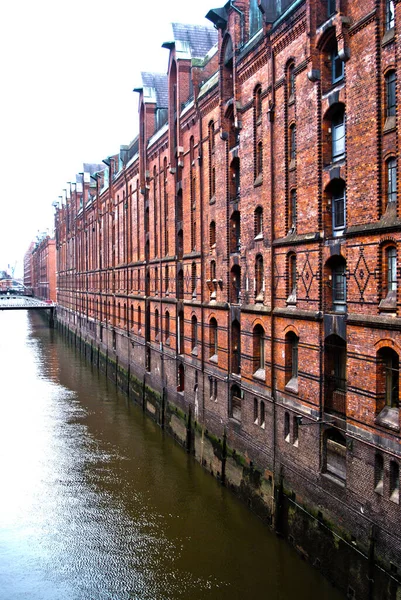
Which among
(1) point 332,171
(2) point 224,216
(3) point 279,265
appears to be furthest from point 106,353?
(1) point 332,171

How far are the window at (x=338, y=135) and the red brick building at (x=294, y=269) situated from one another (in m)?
0.06

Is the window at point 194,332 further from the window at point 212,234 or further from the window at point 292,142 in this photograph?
the window at point 292,142

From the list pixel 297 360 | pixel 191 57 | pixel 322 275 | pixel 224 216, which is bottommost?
pixel 297 360

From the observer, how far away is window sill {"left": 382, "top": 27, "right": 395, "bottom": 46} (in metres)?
10.2

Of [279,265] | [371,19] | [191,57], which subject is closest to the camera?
[371,19]

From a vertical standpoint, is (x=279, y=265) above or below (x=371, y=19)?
below

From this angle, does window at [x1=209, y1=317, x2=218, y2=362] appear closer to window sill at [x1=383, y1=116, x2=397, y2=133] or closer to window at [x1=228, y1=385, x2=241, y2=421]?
window at [x1=228, y1=385, x2=241, y2=421]

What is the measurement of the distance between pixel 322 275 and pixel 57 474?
12.3 metres

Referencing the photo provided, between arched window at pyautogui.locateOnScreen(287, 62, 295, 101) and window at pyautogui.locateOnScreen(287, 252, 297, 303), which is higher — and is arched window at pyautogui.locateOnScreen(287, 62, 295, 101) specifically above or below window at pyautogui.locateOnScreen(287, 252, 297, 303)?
above

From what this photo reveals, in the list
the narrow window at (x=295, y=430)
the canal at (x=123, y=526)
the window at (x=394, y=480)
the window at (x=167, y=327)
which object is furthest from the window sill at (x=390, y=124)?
the window at (x=167, y=327)

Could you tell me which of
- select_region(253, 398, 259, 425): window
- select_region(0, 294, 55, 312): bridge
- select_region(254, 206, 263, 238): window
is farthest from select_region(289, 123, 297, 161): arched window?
select_region(0, 294, 55, 312): bridge

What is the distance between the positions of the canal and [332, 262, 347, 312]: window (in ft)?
18.7

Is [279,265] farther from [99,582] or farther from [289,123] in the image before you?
[99,582]

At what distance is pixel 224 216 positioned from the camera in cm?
1891
